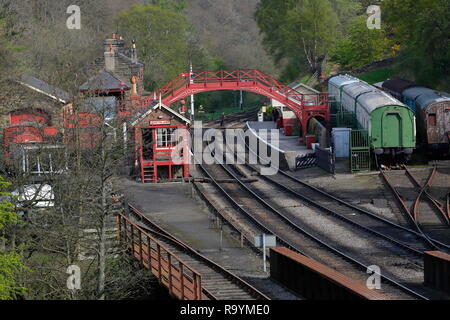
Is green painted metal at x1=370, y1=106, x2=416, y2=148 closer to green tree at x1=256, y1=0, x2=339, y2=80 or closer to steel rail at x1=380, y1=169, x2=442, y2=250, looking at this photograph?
steel rail at x1=380, y1=169, x2=442, y2=250

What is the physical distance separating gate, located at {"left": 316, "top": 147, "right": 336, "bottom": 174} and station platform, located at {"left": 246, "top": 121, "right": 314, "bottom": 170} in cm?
124

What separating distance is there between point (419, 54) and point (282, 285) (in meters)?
32.8

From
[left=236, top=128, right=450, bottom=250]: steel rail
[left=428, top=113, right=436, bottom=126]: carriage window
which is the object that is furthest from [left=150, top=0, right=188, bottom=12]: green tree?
[left=428, top=113, right=436, bottom=126]: carriage window

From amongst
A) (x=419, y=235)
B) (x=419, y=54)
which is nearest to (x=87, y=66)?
(x=419, y=54)

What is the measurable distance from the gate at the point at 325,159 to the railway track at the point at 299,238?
13.8ft

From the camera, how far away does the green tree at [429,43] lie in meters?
44.9

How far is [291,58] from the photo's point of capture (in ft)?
258

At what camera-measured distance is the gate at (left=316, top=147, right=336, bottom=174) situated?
123 ft

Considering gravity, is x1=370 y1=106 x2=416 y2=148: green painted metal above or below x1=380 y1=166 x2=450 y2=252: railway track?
above

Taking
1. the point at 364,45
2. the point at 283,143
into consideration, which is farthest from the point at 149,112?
the point at 364,45

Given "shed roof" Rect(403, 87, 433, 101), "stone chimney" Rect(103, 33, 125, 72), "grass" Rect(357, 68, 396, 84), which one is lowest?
"shed roof" Rect(403, 87, 433, 101)

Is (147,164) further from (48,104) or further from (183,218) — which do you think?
(183,218)

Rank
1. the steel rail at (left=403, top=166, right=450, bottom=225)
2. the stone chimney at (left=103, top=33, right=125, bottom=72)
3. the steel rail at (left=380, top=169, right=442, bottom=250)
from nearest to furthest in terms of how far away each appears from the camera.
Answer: the steel rail at (left=380, top=169, right=442, bottom=250) → the steel rail at (left=403, top=166, right=450, bottom=225) → the stone chimney at (left=103, top=33, right=125, bottom=72)

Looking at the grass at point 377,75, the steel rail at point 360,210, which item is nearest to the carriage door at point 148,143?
the steel rail at point 360,210
